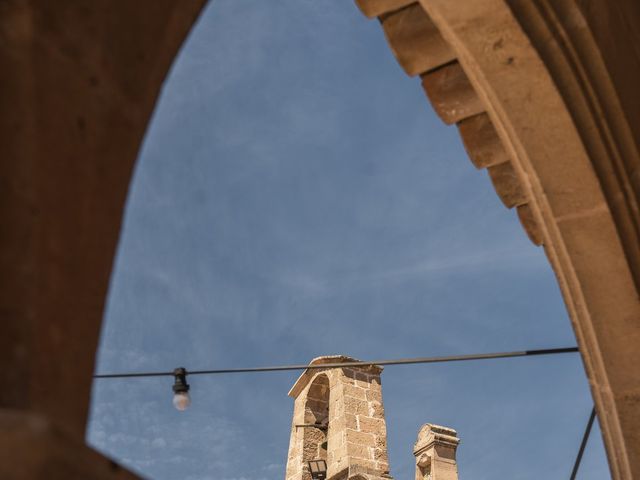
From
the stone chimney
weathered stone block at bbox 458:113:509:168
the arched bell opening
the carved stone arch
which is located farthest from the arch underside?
the carved stone arch

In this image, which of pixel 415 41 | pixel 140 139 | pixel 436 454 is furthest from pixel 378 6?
pixel 436 454

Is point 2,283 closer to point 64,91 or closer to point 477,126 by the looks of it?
point 64,91

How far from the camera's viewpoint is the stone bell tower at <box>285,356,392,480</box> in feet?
35.2

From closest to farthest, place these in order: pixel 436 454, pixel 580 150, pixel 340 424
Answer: pixel 580 150 < pixel 340 424 < pixel 436 454

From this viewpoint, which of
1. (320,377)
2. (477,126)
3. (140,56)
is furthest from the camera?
(320,377)

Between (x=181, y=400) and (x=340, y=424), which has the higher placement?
(x=340, y=424)

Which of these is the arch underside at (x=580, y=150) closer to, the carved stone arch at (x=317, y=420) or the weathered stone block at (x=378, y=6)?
the weathered stone block at (x=378, y=6)

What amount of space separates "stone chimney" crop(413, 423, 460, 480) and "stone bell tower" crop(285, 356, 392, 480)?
78 cm

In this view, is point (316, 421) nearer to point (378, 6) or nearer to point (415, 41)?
point (415, 41)

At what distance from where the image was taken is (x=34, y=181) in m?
1.32

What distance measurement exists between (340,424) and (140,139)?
991cm

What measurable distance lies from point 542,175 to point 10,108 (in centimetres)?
273

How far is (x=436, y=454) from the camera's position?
11500 millimetres

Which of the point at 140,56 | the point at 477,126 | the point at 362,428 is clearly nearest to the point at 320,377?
the point at 362,428
